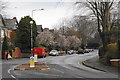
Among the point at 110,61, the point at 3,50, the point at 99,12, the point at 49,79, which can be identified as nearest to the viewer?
the point at 49,79

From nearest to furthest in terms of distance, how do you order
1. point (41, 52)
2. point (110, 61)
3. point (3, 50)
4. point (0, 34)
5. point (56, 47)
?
point (110, 61)
point (3, 50)
point (41, 52)
point (0, 34)
point (56, 47)

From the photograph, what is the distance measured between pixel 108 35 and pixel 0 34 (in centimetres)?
3101

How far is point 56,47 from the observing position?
253ft

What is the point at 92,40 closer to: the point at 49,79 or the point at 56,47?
the point at 56,47

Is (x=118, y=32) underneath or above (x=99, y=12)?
underneath

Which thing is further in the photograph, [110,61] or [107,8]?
[107,8]

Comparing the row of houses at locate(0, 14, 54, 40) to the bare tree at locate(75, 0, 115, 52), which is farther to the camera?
the row of houses at locate(0, 14, 54, 40)

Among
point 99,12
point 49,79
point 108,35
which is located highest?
point 99,12

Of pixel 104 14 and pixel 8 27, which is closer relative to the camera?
pixel 104 14

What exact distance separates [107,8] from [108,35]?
3855mm

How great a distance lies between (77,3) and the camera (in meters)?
34.0

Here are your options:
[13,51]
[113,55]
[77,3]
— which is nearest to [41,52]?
[13,51]

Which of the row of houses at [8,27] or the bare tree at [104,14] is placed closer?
the bare tree at [104,14]

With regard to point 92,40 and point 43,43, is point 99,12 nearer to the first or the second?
point 43,43
